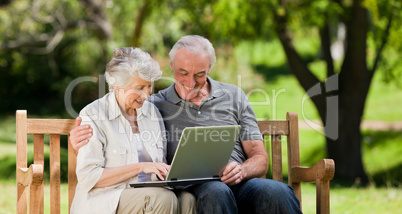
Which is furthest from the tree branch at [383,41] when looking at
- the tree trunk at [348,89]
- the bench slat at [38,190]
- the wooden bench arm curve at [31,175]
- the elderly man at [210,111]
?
the wooden bench arm curve at [31,175]

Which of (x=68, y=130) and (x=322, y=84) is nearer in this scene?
(x=68, y=130)

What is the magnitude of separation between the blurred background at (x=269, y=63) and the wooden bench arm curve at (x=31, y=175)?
1.09 m

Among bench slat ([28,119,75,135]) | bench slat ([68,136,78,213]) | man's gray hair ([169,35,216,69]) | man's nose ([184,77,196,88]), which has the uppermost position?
man's gray hair ([169,35,216,69])

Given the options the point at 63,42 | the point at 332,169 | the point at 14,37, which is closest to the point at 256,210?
the point at 332,169

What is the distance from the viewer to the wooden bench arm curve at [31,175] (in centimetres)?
304

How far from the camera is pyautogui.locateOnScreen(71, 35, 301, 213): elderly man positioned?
3270 mm

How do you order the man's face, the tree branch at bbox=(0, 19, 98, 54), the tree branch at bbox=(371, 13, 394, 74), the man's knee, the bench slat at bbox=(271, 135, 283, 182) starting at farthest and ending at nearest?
the tree branch at bbox=(0, 19, 98, 54) < the tree branch at bbox=(371, 13, 394, 74) < the bench slat at bbox=(271, 135, 283, 182) < the man's face < the man's knee

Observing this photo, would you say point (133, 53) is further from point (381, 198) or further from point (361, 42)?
point (361, 42)

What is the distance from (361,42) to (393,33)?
46cm

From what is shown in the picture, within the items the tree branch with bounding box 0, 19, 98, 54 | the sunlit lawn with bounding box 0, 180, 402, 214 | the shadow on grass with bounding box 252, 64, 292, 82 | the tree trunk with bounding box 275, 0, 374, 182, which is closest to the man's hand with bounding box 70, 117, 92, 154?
the sunlit lawn with bounding box 0, 180, 402, 214

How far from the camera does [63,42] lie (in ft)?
47.5

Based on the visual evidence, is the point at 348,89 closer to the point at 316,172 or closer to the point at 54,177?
the point at 316,172

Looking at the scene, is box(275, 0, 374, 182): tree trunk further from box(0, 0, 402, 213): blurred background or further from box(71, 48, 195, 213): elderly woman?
box(71, 48, 195, 213): elderly woman

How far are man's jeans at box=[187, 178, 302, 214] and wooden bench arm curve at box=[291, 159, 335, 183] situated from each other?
263 millimetres
